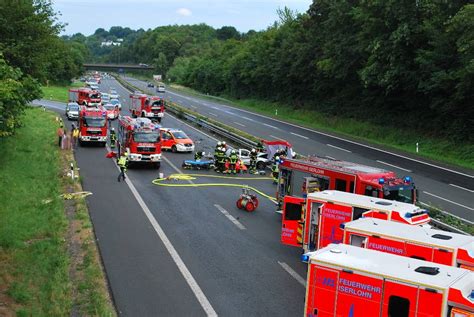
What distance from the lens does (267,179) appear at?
2950 centimetres

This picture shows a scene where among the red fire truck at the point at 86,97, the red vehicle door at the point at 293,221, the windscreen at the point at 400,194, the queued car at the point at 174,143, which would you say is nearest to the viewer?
the red vehicle door at the point at 293,221

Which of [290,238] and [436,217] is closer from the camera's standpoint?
[290,238]

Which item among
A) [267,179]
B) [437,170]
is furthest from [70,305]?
[437,170]

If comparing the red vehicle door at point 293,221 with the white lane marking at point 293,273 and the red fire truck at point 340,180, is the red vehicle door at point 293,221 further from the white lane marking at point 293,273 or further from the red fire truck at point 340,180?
the red fire truck at point 340,180

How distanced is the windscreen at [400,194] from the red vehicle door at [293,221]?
10.0 ft

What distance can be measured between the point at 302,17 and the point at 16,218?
56.6 meters

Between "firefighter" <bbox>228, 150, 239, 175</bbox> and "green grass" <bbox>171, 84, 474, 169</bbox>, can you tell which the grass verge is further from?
"green grass" <bbox>171, 84, 474, 169</bbox>

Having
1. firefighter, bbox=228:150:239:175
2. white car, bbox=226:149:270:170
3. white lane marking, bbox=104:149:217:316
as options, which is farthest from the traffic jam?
white lane marking, bbox=104:149:217:316

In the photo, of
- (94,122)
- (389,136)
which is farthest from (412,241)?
(389,136)

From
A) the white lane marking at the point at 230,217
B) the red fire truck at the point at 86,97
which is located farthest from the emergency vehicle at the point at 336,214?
the red fire truck at the point at 86,97

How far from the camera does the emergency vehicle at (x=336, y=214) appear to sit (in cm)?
1475

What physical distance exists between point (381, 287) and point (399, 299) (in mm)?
341

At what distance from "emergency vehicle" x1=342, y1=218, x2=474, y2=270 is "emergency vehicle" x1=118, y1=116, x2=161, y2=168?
63.8 ft

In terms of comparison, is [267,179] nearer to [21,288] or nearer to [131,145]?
[131,145]
